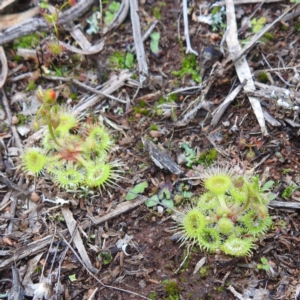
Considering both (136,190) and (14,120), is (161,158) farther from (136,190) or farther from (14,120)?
(14,120)

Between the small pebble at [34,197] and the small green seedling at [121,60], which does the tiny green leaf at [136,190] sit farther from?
the small green seedling at [121,60]

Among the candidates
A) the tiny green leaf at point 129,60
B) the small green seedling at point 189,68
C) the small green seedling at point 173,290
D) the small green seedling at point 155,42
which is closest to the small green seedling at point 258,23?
the small green seedling at point 189,68

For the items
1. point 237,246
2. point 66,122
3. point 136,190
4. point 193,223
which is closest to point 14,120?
point 66,122

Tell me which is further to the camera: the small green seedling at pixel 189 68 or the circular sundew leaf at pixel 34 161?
the small green seedling at pixel 189 68

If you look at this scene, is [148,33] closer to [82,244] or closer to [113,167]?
[113,167]

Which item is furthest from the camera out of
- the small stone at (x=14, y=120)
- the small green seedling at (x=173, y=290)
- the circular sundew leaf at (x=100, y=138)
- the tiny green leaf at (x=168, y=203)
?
the small stone at (x=14, y=120)

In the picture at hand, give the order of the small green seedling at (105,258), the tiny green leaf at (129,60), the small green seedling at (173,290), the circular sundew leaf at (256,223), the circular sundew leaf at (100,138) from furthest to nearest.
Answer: the tiny green leaf at (129,60)
the circular sundew leaf at (100,138)
the small green seedling at (105,258)
the circular sundew leaf at (256,223)
the small green seedling at (173,290)

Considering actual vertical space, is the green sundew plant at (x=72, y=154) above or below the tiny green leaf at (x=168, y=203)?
above

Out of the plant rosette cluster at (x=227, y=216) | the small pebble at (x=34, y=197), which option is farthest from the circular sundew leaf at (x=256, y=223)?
the small pebble at (x=34, y=197)

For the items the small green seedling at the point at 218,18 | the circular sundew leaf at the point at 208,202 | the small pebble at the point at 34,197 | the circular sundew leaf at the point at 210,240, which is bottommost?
the circular sundew leaf at the point at 210,240

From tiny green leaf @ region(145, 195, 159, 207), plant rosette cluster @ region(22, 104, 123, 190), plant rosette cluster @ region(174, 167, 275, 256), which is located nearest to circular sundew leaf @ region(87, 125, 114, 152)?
plant rosette cluster @ region(22, 104, 123, 190)
